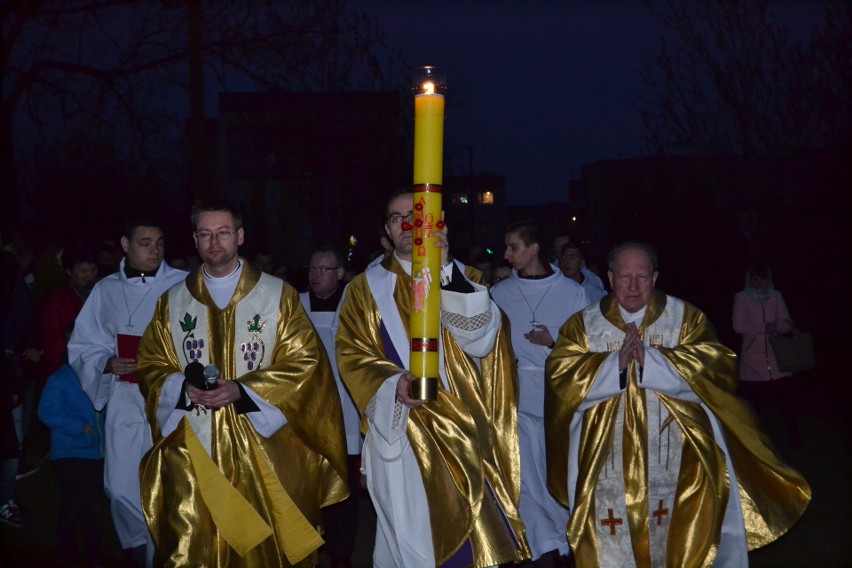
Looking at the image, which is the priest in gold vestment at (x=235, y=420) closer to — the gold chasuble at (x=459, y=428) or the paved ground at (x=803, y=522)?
the gold chasuble at (x=459, y=428)

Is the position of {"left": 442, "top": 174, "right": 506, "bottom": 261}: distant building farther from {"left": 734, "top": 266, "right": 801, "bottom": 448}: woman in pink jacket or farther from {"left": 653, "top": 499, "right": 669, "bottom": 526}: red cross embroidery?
{"left": 653, "top": 499, "right": 669, "bottom": 526}: red cross embroidery

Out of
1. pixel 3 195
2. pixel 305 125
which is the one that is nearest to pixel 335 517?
pixel 3 195

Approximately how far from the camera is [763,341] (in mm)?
11328

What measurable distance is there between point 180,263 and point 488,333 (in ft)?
22.9

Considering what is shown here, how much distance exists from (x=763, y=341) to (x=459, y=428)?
6729mm

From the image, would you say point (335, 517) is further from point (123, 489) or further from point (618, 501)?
point (618, 501)

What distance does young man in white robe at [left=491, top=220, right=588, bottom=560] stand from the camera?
7.22 m

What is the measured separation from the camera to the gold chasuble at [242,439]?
542 centimetres

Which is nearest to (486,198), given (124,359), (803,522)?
(803,522)

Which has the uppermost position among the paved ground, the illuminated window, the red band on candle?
the illuminated window

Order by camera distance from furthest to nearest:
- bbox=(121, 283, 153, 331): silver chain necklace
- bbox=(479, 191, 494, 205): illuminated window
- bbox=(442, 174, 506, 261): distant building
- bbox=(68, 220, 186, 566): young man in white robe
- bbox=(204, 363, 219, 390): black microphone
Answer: bbox=(479, 191, 494, 205): illuminated window, bbox=(442, 174, 506, 261): distant building, bbox=(121, 283, 153, 331): silver chain necklace, bbox=(68, 220, 186, 566): young man in white robe, bbox=(204, 363, 219, 390): black microphone

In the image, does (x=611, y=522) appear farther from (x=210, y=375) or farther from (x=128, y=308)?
(x=128, y=308)

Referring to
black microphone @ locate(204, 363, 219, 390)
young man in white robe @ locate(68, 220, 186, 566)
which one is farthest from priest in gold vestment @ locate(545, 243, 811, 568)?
young man in white robe @ locate(68, 220, 186, 566)

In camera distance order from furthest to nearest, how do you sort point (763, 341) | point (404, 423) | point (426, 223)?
point (763, 341), point (404, 423), point (426, 223)
